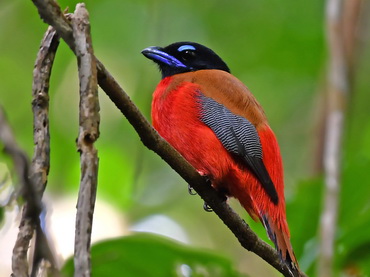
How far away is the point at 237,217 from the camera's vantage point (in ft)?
9.92

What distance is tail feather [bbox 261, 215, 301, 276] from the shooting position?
3.00 metres

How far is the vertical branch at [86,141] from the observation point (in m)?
1.35

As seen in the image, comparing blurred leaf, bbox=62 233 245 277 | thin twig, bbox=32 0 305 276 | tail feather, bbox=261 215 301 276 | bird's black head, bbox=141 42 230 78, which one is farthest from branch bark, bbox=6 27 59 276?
bird's black head, bbox=141 42 230 78

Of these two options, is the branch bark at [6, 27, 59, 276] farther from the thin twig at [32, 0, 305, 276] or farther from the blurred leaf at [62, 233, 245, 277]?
the blurred leaf at [62, 233, 245, 277]

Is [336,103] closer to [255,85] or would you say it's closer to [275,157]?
[275,157]

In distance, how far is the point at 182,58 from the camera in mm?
4512

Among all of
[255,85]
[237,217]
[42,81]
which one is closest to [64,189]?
[255,85]

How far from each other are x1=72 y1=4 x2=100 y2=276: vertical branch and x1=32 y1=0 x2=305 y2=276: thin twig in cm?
7

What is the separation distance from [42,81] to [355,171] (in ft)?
9.16

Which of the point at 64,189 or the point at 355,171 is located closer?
the point at 355,171

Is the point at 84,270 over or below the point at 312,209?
over

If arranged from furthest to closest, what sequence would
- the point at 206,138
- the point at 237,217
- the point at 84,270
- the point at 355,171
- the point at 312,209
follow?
the point at 355,171 → the point at 312,209 → the point at 206,138 → the point at 237,217 → the point at 84,270

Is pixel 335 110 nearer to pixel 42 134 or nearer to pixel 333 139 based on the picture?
pixel 333 139

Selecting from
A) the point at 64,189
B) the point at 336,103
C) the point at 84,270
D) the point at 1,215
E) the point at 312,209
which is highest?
the point at 84,270
